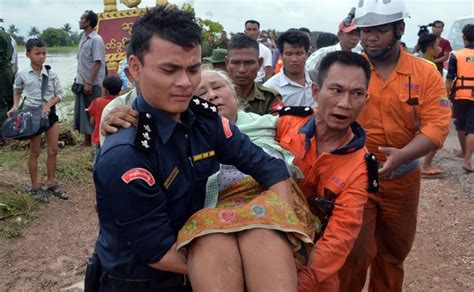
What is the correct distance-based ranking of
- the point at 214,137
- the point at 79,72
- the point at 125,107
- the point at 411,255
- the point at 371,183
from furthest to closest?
the point at 79,72 → the point at 411,255 → the point at 371,183 → the point at 214,137 → the point at 125,107

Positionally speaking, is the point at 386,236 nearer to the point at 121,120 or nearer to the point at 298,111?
the point at 298,111

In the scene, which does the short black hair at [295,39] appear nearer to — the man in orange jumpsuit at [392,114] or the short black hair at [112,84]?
the man in orange jumpsuit at [392,114]

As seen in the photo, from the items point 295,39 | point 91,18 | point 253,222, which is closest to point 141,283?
point 253,222

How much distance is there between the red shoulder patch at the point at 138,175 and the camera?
5.15 ft

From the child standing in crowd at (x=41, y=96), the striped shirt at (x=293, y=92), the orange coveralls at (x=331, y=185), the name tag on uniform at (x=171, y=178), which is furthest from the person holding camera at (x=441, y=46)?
the name tag on uniform at (x=171, y=178)

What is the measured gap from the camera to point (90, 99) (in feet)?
25.7

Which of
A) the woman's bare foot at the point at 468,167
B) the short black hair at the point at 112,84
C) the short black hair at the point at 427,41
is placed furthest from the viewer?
the short black hair at the point at 427,41

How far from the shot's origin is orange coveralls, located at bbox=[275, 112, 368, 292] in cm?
205

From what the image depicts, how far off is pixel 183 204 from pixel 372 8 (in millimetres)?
1805

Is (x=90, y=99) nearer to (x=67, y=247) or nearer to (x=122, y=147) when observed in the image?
(x=67, y=247)

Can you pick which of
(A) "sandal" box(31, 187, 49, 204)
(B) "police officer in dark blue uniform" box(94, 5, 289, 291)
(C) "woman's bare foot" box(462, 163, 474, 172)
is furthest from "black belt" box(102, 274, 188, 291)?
(C) "woman's bare foot" box(462, 163, 474, 172)

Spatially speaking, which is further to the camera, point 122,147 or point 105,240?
point 105,240

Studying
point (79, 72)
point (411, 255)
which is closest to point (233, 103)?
point (411, 255)

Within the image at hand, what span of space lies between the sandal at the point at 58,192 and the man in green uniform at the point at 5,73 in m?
2.51
